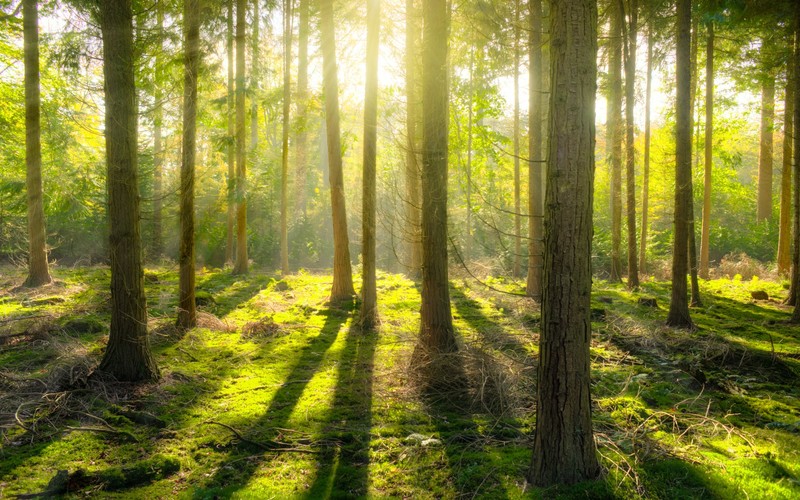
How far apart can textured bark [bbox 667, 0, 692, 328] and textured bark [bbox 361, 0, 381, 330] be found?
582 cm

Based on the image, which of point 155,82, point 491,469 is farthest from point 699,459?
point 155,82

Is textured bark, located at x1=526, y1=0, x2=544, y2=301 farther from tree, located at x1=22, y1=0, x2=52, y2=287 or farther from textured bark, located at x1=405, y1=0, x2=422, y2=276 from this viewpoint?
tree, located at x1=22, y1=0, x2=52, y2=287

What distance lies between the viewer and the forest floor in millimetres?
4094

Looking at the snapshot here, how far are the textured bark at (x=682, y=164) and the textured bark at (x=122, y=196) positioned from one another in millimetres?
9227

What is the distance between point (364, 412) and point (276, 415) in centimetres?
102

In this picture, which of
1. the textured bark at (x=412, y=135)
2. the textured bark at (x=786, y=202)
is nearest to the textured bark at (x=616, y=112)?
the textured bark at (x=786, y=202)

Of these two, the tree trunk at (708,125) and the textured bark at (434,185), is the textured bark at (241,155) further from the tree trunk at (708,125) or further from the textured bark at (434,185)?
the tree trunk at (708,125)

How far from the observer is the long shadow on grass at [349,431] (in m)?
4.21

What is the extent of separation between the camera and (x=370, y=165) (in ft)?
31.6

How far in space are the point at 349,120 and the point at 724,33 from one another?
11.9m

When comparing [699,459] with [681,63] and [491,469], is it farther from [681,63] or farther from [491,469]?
[681,63]

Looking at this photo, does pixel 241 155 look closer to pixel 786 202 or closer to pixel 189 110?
pixel 189 110

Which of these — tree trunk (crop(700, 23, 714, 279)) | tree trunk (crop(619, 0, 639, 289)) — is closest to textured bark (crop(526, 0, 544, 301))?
tree trunk (crop(619, 0, 639, 289))

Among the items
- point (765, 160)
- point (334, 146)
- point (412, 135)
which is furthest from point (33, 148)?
point (765, 160)
